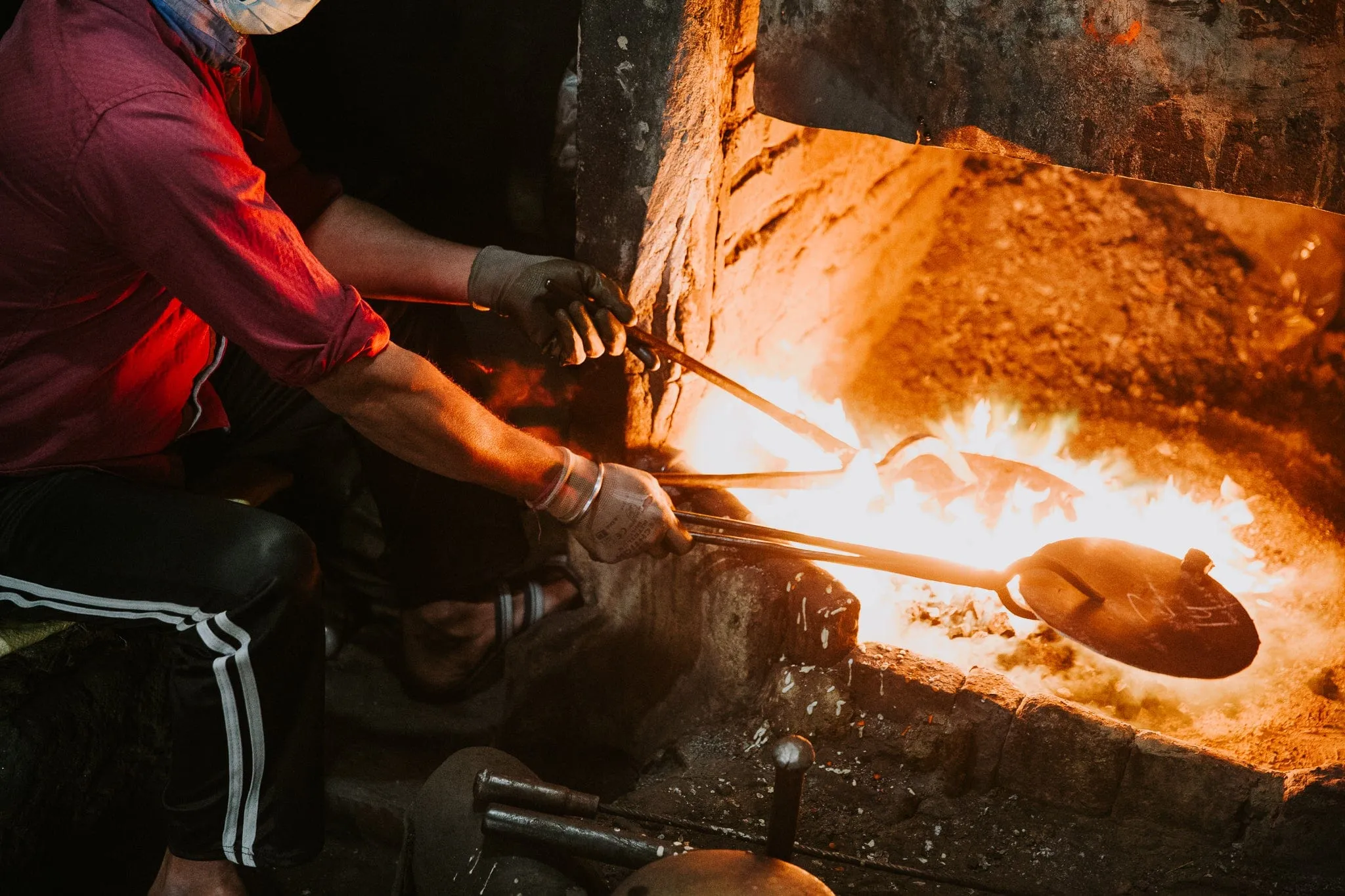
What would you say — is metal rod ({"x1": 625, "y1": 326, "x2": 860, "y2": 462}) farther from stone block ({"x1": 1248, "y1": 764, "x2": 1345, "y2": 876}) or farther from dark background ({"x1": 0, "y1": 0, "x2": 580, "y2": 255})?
stone block ({"x1": 1248, "y1": 764, "x2": 1345, "y2": 876})

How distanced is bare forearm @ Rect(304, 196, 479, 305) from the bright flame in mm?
845

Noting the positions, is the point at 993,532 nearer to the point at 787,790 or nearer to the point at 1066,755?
the point at 1066,755

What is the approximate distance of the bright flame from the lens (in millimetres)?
2709

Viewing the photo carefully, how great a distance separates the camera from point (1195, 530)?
3.23 metres

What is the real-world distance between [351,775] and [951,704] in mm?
1601

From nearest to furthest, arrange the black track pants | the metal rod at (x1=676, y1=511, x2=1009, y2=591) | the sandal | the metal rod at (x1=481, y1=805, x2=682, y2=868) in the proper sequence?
the metal rod at (x1=481, y1=805, x2=682, y2=868) → the black track pants → the metal rod at (x1=676, y1=511, x2=1009, y2=591) → the sandal

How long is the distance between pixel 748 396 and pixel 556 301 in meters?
0.58

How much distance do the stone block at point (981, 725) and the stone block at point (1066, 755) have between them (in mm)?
23

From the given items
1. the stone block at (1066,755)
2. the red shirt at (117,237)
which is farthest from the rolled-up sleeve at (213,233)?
the stone block at (1066,755)

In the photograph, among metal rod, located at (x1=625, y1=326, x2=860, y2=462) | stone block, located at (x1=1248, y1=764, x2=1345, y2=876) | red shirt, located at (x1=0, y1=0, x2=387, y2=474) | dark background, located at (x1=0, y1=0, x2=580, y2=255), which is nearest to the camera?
red shirt, located at (x1=0, y1=0, x2=387, y2=474)

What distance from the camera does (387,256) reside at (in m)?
2.76

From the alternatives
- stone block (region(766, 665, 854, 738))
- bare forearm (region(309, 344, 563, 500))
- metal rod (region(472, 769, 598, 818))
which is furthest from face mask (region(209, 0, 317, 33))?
stone block (region(766, 665, 854, 738))

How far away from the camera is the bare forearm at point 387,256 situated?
9.00 feet

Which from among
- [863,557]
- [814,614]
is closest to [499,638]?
[814,614]
